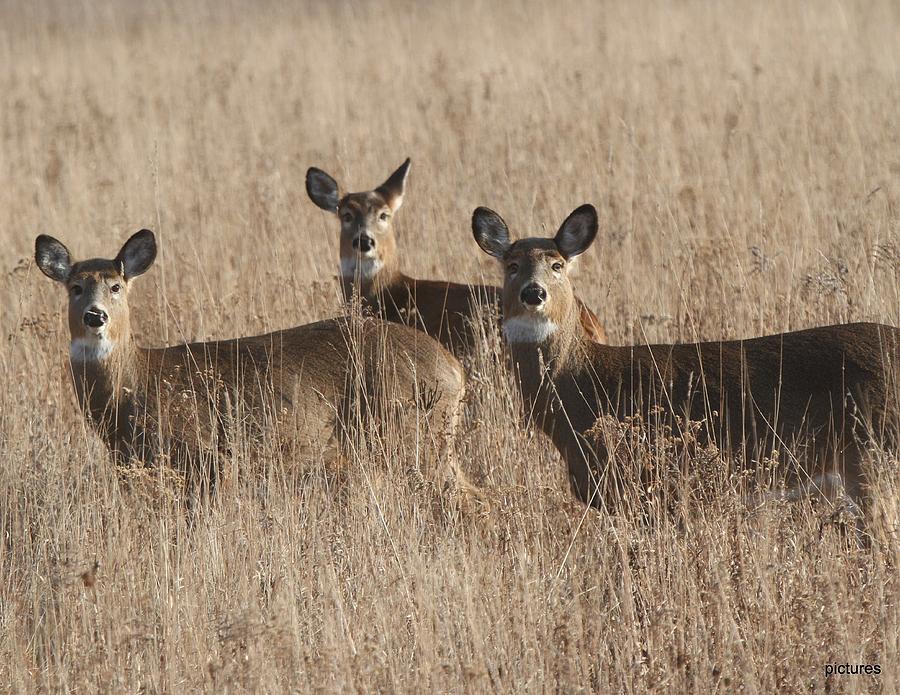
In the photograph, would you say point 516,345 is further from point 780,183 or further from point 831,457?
point 780,183

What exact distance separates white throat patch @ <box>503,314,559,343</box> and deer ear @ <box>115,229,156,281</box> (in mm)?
1793

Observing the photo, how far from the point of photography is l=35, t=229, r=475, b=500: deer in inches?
233

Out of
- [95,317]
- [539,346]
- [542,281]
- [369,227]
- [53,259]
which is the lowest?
[539,346]

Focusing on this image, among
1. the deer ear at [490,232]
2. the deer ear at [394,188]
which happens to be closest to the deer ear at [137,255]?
the deer ear at [490,232]

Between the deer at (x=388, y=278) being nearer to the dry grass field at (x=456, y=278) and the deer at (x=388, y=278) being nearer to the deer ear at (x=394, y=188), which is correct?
the deer ear at (x=394, y=188)

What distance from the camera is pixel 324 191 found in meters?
9.12

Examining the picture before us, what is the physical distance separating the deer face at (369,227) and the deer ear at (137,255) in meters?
2.06

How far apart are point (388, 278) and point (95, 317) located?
285 cm

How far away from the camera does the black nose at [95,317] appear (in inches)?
236

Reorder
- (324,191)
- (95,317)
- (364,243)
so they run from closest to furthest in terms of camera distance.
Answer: (95,317) → (364,243) → (324,191)

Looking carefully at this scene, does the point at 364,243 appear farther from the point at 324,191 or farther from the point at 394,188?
the point at 324,191

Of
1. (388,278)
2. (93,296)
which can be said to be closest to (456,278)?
(388,278)

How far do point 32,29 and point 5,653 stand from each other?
57.1 feet

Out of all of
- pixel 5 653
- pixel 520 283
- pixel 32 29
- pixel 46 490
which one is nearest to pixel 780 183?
pixel 520 283
